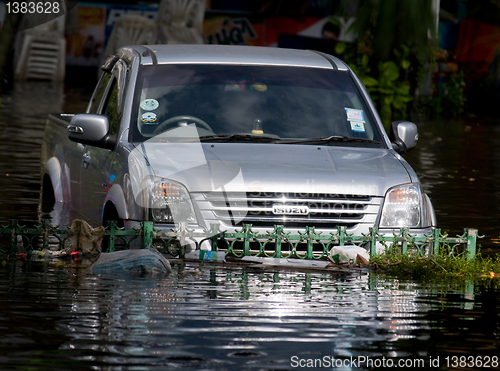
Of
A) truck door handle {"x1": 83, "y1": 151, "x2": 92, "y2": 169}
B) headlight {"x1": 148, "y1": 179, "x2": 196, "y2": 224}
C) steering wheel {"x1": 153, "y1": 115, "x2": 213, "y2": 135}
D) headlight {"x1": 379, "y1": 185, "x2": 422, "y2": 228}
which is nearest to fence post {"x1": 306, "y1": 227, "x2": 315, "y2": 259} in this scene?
headlight {"x1": 379, "y1": 185, "x2": 422, "y2": 228}

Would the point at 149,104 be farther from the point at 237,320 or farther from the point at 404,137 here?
the point at 237,320

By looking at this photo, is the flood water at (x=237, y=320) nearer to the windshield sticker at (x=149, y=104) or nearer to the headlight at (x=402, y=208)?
the headlight at (x=402, y=208)

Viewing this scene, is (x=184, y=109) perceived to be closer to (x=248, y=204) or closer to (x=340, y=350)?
(x=248, y=204)

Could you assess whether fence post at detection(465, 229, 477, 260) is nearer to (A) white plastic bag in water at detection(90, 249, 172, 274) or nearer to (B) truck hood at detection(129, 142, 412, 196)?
(B) truck hood at detection(129, 142, 412, 196)

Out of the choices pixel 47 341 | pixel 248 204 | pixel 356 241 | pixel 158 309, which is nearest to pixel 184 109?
pixel 248 204

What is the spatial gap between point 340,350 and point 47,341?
53.0 inches

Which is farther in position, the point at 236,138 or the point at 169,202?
the point at 236,138

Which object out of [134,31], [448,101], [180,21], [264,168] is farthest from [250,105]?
[134,31]

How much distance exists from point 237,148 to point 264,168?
1.45 ft

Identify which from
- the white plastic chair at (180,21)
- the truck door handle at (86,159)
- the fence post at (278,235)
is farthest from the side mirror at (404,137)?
the white plastic chair at (180,21)

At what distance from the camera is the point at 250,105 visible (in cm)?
727

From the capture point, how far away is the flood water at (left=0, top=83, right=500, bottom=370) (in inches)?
167

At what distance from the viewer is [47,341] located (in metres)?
4.45

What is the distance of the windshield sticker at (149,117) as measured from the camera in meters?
7.02
